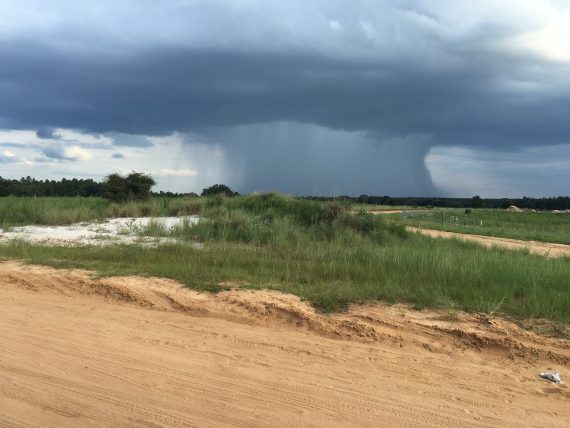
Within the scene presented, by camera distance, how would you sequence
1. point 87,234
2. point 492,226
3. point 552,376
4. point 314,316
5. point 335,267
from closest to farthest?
point 552,376 → point 314,316 → point 335,267 → point 87,234 → point 492,226

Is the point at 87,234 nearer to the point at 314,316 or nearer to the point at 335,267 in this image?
the point at 335,267

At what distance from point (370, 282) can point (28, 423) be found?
5.96m

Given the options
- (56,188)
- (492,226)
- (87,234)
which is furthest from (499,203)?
(87,234)

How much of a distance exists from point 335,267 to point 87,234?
11.0 meters

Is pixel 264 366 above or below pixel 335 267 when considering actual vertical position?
below

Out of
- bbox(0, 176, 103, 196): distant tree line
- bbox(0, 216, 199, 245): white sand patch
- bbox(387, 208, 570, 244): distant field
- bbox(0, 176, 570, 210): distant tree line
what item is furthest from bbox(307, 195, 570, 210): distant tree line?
bbox(0, 216, 199, 245): white sand patch

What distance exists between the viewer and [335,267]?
9992mm

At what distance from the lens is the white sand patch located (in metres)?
15.1

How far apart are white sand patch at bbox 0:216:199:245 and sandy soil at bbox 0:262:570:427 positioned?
737 cm

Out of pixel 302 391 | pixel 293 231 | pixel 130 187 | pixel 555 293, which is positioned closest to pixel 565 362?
pixel 555 293

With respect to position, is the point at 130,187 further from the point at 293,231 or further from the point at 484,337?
the point at 484,337

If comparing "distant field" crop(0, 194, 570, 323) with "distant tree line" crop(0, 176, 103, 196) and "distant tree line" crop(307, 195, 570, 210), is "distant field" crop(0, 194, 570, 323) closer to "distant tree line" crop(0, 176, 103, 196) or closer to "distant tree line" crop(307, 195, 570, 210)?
"distant tree line" crop(0, 176, 103, 196)

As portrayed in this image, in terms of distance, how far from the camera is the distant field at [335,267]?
7.56 m

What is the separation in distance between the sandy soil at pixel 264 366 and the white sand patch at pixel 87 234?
7.37 meters
